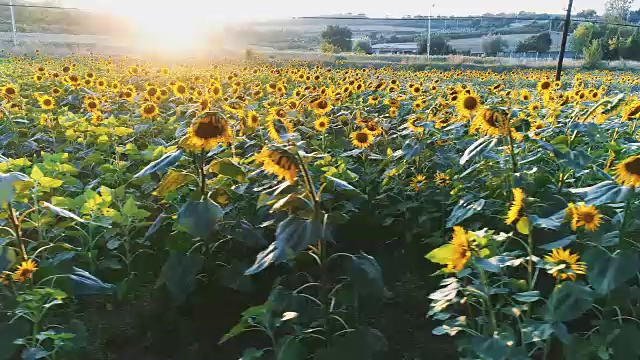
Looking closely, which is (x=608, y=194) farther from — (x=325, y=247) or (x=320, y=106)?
(x=320, y=106)

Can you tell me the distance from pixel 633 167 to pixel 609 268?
37 cm

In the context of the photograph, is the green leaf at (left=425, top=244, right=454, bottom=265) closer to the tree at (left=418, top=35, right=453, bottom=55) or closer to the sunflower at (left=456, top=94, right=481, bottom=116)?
the sunflower at (left=456, top=94, right=481, bottom=116)

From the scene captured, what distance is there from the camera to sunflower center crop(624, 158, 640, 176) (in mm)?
2006

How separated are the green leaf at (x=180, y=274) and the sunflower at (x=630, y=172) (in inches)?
69.7

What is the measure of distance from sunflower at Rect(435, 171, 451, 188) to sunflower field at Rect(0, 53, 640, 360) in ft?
0.06

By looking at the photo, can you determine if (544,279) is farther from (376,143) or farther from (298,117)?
(298,117)

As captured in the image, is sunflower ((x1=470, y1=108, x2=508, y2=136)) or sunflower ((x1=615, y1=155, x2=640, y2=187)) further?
sunflower ((x1=470, y1=108, x2=508, y2=136))

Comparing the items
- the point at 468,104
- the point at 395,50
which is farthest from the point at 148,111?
the point at 395,50

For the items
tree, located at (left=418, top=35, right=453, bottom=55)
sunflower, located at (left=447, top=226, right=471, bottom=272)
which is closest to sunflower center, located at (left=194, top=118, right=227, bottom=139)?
sunflower, located at (left=447, top=226, right=471, bottom=272)

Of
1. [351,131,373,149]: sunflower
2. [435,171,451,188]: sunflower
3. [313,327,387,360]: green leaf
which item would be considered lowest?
[313,327,387,360]: green leaf

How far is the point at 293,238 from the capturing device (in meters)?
1.85

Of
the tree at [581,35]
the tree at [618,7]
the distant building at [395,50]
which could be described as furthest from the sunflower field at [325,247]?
the tree at [618,7]

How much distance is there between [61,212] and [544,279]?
7.71ft

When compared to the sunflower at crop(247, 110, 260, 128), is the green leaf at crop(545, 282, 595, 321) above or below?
below
